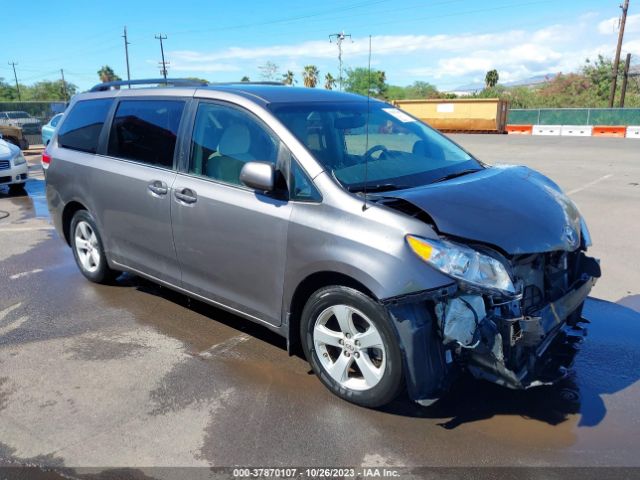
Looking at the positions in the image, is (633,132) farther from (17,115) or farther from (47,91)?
(47,91)

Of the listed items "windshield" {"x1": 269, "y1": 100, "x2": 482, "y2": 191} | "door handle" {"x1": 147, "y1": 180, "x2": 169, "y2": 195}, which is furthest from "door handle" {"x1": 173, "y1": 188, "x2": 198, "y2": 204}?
"windshield" {"x1": 269, "y1": 100, "x2": 482, "y2": 191}

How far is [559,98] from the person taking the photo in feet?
199

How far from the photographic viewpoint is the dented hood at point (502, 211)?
2.99m

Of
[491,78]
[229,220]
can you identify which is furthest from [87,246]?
[491,78]

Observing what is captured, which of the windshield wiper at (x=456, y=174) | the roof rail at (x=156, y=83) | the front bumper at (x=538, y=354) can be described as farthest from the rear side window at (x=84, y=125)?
the front bumper at (x=538, y=354)

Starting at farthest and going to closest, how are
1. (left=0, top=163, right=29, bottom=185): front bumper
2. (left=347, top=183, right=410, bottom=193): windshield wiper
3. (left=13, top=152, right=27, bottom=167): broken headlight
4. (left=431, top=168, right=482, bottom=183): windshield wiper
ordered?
(left=13, top=152, right=27, bottom=167): broken headlight, (left=0, top=163, right=29, bottom=185): front bumper, (left=431, top=168, right=482, bottom=183): windshield wiper, (left=347, top=183, right=410, bottom=193): windshield wiper

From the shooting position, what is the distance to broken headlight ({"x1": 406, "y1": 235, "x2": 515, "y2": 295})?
2869mm

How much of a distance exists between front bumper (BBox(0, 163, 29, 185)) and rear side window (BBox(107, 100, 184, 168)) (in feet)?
26.1

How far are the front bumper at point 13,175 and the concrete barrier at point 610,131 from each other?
29.7 m

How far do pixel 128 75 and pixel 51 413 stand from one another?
68.9 metres

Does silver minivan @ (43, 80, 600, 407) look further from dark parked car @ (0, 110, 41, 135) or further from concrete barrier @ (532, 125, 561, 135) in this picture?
concrete barrier @ (532, 125, 561, 135)

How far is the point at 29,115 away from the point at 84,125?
30761mm

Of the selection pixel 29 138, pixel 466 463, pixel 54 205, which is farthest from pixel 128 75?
pixel 466 463

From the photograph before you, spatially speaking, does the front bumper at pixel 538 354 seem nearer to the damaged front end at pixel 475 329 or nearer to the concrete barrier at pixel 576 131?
the damaged front end at pixel 475 329
